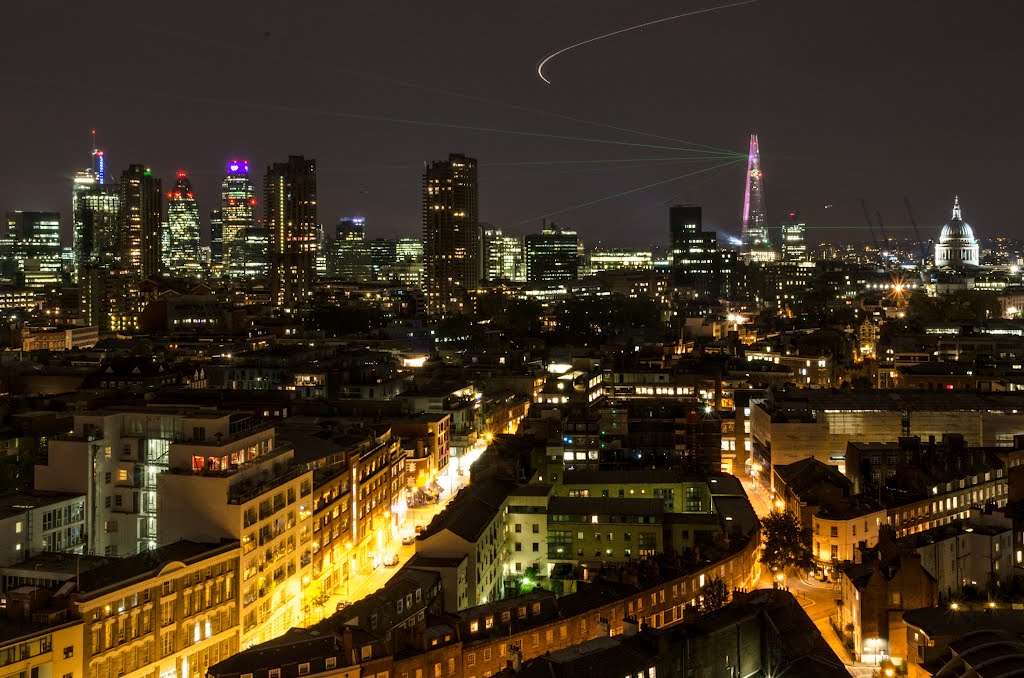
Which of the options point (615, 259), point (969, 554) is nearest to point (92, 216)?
point (615, 259)

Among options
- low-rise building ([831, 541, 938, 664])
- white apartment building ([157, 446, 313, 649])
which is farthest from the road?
white apartment building ([157, 446, 313, 649])

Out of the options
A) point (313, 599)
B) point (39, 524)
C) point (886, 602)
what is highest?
point (39, 524)

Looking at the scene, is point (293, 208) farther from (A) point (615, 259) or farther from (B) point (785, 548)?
(B) point (785, 548)

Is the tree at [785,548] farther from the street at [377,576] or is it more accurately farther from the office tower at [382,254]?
the office tower at [382,254]

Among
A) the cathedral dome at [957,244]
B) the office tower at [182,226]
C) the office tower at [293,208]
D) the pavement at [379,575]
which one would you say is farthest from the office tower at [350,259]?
the pavement at [379,575]

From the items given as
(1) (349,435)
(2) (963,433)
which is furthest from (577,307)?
(1) (349,435)

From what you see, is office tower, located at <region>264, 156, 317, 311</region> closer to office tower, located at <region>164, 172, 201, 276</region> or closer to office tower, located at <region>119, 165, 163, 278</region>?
office tower, located at <region>119, 165, 163, 278</region>
